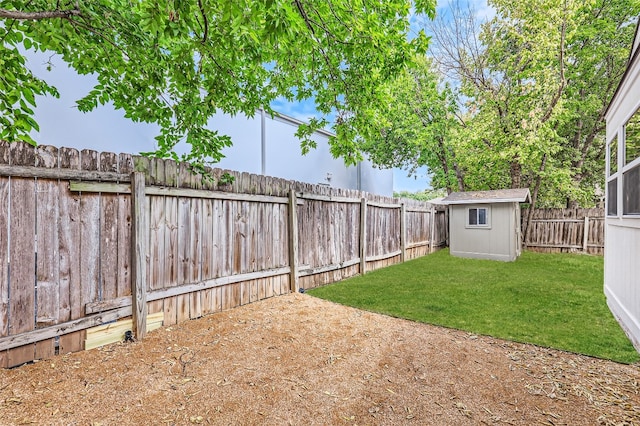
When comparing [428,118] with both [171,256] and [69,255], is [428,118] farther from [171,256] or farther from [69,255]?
[69,255]

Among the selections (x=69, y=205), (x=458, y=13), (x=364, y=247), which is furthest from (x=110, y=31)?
(x=458, y=13)

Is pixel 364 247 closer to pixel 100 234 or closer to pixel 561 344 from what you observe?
pixel 561 344

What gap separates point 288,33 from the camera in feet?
7.31

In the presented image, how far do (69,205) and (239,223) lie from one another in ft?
6.21

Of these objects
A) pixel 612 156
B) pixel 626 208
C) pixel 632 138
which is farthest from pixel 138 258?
pixel 612 156

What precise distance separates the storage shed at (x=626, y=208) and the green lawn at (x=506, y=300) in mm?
288

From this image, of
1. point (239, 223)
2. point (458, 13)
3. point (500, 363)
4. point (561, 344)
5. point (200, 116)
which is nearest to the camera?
point (500, 363)

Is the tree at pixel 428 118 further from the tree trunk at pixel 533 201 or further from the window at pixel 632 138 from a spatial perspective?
the window at pixel 632 138

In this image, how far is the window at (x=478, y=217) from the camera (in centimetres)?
916

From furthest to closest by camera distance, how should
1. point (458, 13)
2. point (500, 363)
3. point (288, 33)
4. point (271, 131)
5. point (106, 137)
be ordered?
point (458, 13)
point (271, 131)
point (106, 137)
point (500, 363)
point (288, 33)

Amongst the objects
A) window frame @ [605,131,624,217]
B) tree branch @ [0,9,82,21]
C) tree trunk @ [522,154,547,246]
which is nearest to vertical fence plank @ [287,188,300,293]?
tree branch @ [0,9,82,21]

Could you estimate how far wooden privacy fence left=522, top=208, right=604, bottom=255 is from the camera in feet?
32.1

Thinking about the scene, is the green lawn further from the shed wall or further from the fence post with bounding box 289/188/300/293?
the shed wall


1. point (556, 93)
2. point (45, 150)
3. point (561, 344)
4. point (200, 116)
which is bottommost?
point (561, 344)
